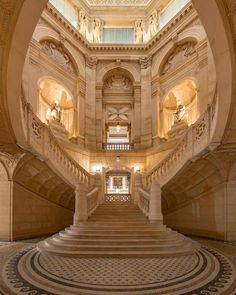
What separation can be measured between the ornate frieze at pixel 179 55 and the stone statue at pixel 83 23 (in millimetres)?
5981

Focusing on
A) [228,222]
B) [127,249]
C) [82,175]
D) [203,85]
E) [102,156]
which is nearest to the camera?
[127,249]

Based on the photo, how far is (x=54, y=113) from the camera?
15.7 meters

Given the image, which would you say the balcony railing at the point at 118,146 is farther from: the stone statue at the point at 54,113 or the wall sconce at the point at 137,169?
the stone statue at the point at 54,113

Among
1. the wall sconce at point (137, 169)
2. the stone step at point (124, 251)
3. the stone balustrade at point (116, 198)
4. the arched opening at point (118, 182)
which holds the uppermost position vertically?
the wall sconce at point (137, 169)

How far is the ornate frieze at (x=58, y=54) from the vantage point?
1510 centimetres

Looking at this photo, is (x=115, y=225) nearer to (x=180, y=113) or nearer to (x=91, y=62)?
(x=180, y=113)

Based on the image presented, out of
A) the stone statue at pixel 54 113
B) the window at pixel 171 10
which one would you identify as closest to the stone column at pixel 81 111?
the stone statue at pixel 54 113

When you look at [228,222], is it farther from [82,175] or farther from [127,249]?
[82,175]

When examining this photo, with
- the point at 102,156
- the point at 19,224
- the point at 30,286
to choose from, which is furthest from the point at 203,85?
the point at 30,286

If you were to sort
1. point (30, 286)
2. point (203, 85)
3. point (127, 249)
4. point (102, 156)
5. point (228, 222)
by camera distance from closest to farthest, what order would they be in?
point (30, 286) → point (127, 249) → point (228, 222) → point (203, 85) → point (102, 156)

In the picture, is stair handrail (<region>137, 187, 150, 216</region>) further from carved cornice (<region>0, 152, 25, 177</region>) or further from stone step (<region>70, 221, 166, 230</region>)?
carved cornice (<region>0, 152, 25, 177</region>)

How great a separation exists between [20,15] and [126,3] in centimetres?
1551

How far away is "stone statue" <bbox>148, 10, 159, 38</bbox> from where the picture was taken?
17.4 metres

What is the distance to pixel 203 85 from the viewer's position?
13656mm
